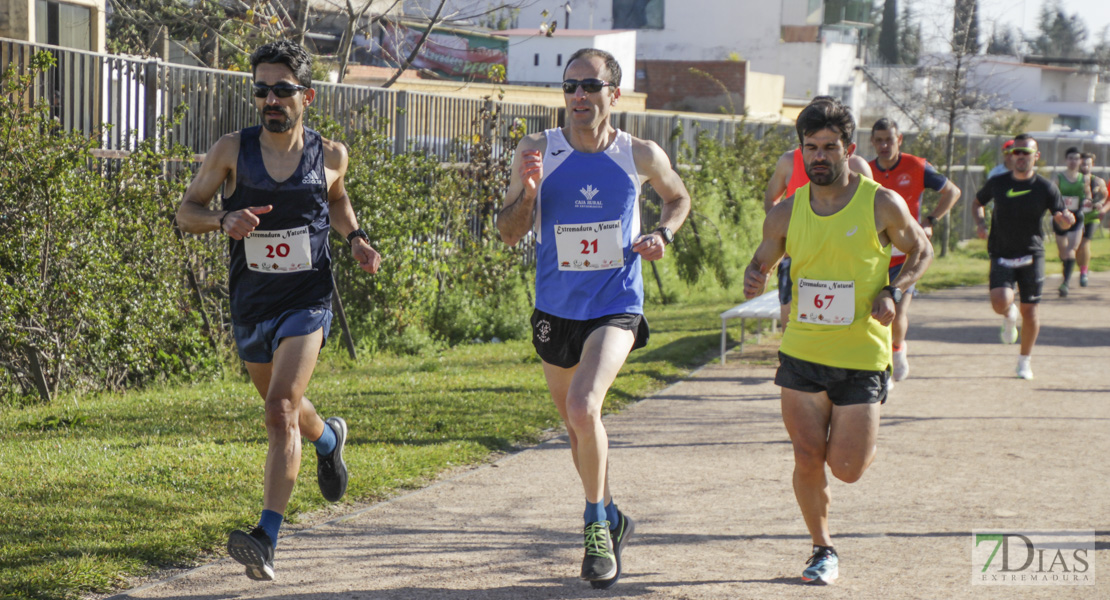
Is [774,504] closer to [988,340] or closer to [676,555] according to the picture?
[676,555]

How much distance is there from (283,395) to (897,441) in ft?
14.1

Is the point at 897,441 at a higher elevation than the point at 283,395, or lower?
lower

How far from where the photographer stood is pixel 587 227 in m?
4.91

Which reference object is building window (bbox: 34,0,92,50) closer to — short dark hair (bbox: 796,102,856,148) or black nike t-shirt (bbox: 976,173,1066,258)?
black nike t-shirt (bbox: 976,173,1066,258)

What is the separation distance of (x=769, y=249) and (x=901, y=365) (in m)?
5.14

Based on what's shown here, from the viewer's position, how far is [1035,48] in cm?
14150

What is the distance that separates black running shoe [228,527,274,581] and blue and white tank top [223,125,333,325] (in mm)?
958

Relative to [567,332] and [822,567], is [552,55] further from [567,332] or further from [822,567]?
[822,567]

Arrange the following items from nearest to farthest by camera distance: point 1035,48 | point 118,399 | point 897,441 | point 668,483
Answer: point 668,483 < point 897,441 < point 118,399 < point 1035,48

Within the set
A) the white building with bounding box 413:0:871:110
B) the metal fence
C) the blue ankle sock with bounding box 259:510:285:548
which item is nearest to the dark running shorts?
the blue ankle sock with bounding box 259:510:285:548

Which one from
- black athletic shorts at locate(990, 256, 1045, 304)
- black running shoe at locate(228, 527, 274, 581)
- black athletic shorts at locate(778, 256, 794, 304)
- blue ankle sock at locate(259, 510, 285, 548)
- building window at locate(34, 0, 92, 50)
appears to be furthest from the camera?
building window at locate(34, 0, 92, 50)

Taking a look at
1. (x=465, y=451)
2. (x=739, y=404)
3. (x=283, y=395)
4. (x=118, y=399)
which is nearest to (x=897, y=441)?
(x=739, y=404)

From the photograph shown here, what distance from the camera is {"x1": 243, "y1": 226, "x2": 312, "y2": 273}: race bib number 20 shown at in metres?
4.88

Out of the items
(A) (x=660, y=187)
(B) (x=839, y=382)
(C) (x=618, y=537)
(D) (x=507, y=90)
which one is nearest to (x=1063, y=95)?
(D) (x=507, y=90)
